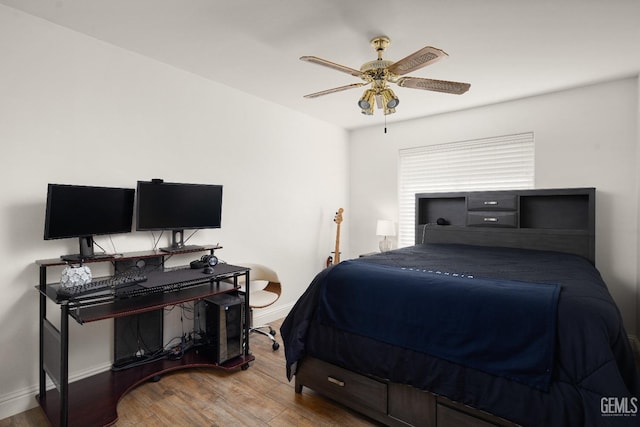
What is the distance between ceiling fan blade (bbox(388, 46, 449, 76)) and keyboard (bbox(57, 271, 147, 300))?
233 cm

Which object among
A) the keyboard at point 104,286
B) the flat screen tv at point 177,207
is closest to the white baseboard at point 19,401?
the keyboard at point 104,286

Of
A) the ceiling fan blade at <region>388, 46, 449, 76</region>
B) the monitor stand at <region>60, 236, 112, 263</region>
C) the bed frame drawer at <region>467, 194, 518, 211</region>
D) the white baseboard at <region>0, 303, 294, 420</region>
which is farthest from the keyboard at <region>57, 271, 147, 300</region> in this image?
the bed frame drawer at <region>467, 194, 518, 211</region>

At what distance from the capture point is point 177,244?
9.54 ft

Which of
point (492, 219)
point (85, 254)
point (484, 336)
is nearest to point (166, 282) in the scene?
point (85, 254)

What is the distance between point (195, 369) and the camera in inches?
107

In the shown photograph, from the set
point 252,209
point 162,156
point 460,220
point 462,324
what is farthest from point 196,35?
point 460,220

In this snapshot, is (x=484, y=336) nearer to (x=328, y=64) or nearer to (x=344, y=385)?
(x=344, y=385)

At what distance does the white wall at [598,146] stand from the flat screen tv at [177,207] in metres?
3.18

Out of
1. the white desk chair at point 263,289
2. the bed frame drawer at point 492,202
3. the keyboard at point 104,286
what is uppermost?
the bed frame drawer at point 492,202

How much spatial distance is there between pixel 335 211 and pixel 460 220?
1.77m

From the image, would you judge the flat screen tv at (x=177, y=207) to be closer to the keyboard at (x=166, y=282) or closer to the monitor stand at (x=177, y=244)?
the monitor stand at (x=177, y=244)

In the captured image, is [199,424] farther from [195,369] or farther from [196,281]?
[196,281]

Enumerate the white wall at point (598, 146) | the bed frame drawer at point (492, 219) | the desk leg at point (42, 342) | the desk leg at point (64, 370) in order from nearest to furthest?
1. the desk leg at point (64, 370)
2. the desk leg at point (42, 342)
3. the white wall at point (598, 146)
4. the bed frame drawer at point (492, 219)

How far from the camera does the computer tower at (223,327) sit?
2.67 metres
